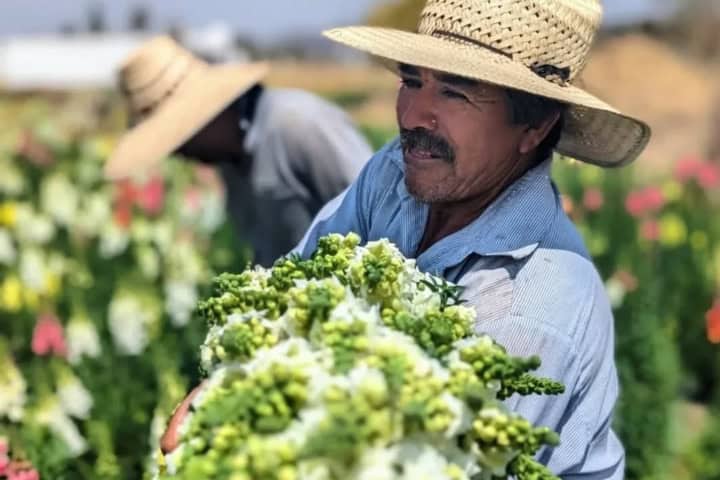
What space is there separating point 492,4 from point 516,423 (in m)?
0.86

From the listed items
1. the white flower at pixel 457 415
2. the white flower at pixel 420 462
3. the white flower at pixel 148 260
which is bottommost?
the white flower at pixel 148 260

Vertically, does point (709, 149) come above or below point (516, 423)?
below

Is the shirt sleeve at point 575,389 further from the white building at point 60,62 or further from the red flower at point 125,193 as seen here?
the white building at point 60,62

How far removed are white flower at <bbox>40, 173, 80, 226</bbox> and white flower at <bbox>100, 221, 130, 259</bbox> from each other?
0.32m

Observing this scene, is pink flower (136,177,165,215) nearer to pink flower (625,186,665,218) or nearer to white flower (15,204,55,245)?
white flower (15,204,55,245)

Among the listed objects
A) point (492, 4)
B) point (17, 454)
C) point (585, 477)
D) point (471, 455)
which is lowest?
point (17, 454)

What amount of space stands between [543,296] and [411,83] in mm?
417

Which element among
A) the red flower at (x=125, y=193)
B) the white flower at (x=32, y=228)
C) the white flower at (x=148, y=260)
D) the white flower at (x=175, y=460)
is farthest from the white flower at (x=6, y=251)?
the white flower at (x=175, y=460)

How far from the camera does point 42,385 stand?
346 centimetres

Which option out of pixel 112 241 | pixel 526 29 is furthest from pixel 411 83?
pixel 112 241

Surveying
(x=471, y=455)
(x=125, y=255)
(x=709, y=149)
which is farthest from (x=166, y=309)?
(x=709, y=149)

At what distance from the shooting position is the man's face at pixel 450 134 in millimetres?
1933

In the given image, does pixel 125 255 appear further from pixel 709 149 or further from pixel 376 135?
pixel 709 149

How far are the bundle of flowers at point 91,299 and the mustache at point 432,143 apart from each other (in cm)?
119
